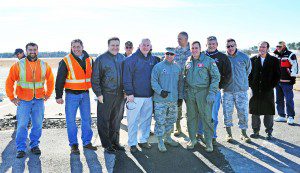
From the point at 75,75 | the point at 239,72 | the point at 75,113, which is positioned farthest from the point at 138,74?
the point at 239,72

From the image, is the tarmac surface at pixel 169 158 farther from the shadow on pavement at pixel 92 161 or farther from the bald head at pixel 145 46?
the bald head at pixel 145 46

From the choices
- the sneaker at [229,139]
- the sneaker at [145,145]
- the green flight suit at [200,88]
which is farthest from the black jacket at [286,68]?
the sneaker at [145,145]

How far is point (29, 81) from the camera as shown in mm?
5828

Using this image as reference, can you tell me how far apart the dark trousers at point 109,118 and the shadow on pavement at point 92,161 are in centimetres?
30

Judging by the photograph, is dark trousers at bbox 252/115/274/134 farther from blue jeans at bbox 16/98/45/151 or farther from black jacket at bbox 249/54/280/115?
blue jeans at bbox 16/98/45/151

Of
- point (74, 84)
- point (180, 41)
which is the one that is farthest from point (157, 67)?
point (74, 84)

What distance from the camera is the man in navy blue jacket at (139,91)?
19.2 feet

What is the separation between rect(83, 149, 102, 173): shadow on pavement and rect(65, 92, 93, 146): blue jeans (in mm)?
272

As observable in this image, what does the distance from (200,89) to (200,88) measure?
0.02 meters

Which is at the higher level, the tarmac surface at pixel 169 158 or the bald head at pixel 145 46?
the bald head at pixel 145 46

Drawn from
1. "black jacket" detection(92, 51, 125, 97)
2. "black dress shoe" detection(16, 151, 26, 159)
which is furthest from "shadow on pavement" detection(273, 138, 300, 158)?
"black dress shoe" detection(16, 151, 26, 159)

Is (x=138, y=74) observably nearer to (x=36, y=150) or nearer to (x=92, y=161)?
(x=92, y=161)

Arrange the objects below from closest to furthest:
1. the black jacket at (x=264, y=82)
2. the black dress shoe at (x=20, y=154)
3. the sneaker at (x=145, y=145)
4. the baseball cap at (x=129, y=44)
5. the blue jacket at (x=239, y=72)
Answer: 1. the black dress shoe at (x=20, y=154)
2. the sneaker at (x=145, y=145)
3. the blue jacket at (x=239, y=72)
4. the black jacket at (x=264, y=82)
5. the baseball cap at (x=129, y=44)

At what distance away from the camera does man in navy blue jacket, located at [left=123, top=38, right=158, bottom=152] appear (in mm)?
5863
